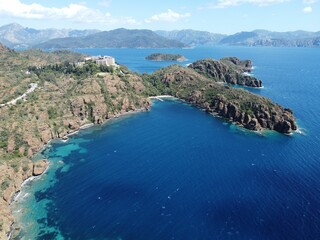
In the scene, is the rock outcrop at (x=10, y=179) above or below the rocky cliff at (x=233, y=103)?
below

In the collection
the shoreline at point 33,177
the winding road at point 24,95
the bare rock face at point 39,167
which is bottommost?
the shoreline at point 33,177

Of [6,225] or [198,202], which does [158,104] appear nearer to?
[198,202]

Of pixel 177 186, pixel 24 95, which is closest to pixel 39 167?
pixel 177 186

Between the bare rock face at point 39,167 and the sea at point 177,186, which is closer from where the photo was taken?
the sea at point 177,186

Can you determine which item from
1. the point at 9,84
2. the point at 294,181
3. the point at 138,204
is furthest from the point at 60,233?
the point at 9,84

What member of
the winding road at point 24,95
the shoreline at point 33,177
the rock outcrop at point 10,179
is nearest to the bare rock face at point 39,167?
the rock outcrop at point 10,179

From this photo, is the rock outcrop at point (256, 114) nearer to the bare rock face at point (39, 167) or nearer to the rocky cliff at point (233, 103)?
the rocky cliff at point (233, 103)

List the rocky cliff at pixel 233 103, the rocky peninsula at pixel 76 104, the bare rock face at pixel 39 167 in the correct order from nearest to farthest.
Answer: the bare rock face at pixel 39 167 < the rocky peninsula at pixel 76 104 < the rocky cliff at pixel 233 103
